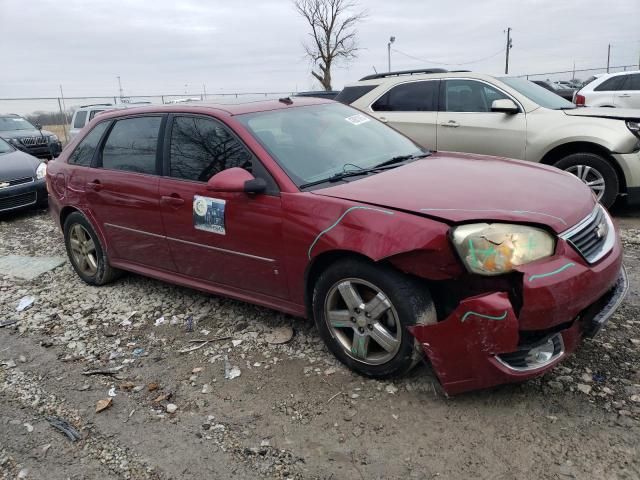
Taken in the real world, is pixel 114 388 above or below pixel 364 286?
below

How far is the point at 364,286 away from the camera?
3029mm

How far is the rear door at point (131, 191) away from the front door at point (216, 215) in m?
0.15

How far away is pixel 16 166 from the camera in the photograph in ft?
29.1

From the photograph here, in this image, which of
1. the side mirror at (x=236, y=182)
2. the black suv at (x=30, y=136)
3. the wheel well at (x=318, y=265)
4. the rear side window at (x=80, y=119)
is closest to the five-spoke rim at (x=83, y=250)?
the side mirror at (x=236, y=182)

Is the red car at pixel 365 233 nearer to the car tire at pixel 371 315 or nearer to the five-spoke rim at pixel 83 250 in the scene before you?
the car tire at pixel 371 315

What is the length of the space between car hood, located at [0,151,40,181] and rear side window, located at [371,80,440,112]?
226 inches

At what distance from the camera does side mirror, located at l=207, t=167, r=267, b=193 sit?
333 cm

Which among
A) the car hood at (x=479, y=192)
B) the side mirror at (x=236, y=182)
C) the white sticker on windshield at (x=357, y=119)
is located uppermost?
the white sticker on windshield at (x=357, y=119)

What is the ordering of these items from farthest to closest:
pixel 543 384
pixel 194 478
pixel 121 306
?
1. pixel 121 306
2. pixel 543 384
3. pixel 194 478

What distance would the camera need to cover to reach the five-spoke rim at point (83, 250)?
5102 millimetres

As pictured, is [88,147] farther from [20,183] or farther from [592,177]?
[592,177]

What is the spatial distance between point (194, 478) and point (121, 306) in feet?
8.10

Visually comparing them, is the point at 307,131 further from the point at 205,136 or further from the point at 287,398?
the point at 287,398

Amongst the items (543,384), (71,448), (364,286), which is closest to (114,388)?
(71,448)
